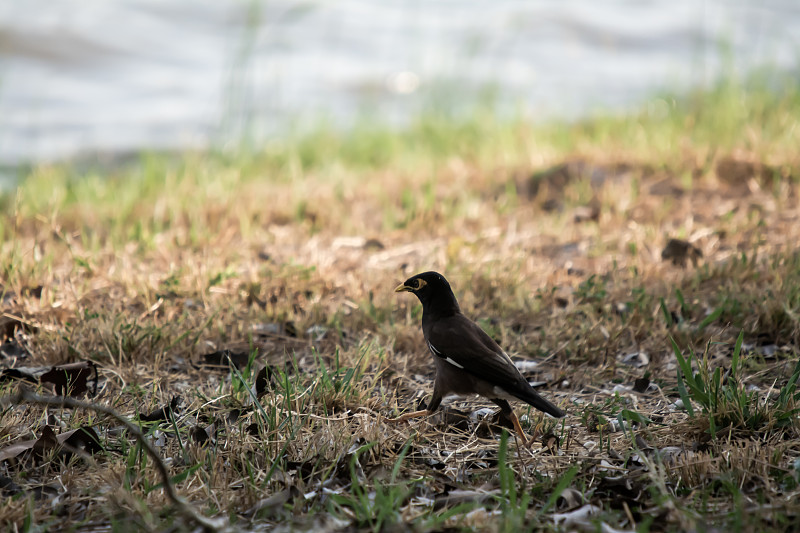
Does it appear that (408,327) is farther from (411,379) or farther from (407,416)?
(407,416)

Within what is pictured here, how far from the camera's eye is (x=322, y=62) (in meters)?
13.5

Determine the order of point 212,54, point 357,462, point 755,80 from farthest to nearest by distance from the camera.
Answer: point 212,54
point 755,80
point 357,462

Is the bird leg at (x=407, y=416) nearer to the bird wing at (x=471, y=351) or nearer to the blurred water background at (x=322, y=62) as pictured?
the bird wing at (x=471, y=351)

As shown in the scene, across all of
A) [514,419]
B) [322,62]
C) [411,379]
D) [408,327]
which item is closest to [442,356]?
[514,419]

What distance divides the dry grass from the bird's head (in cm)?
34

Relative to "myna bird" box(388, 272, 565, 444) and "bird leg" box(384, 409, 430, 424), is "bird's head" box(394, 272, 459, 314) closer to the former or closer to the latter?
"myna bird" box(388, 272, 565, 444)

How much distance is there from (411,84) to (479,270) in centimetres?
595

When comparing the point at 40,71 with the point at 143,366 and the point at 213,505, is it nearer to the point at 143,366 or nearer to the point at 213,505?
the point at 143,366

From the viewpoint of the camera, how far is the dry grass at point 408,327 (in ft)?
8.13

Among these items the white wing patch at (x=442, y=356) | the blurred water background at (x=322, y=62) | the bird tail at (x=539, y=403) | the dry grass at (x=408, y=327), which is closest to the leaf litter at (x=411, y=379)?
the dry grass at (x=408, y=327)

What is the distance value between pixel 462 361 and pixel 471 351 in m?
0.05

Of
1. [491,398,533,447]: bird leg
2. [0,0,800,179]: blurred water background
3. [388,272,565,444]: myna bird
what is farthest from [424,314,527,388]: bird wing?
[0,0,800,179]: blurred water background

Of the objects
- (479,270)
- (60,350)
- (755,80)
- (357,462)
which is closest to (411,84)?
(755,80)

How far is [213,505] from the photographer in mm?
2439
